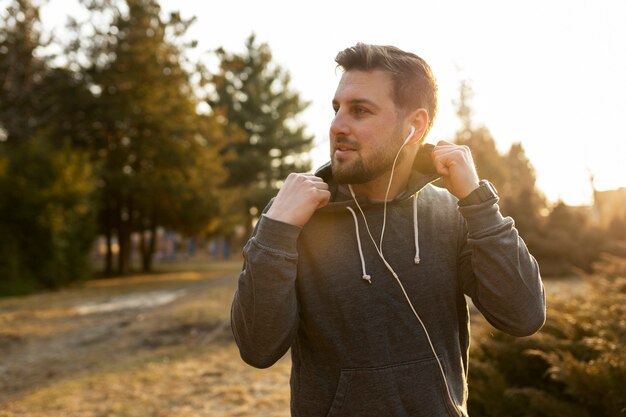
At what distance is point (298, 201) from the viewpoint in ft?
7.60

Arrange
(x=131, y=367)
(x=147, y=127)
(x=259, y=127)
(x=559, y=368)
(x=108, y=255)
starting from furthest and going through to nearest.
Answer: (x=259, y=127) → (x=108, y=255) → (x=147, y=127) → (x=131, y=367) → (x=559, y=368)

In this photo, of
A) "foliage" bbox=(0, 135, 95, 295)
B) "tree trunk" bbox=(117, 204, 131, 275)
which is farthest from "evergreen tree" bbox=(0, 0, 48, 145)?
"tree trunk" bbox=(117, 204, 131, 275)

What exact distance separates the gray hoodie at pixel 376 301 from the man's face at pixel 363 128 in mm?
133

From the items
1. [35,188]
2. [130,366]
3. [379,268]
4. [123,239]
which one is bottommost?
[130,366]

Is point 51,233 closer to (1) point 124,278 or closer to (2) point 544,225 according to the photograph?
(1) point 124,278

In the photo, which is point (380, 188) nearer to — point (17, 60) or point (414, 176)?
point (414, 176)

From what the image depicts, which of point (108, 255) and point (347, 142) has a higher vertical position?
point (347, 142)

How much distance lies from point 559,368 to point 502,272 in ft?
6.21

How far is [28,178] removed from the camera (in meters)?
22.3

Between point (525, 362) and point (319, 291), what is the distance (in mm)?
2914

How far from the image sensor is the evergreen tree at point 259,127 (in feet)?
146

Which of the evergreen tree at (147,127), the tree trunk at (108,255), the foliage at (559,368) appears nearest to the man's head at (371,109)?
the foliage at (559,368)

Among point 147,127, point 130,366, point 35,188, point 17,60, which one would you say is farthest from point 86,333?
point 147,127

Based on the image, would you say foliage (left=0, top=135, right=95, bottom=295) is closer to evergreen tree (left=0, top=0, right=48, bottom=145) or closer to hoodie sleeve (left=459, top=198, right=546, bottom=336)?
evergreen tree (left=0, top=0, right=48, bottom=145)
